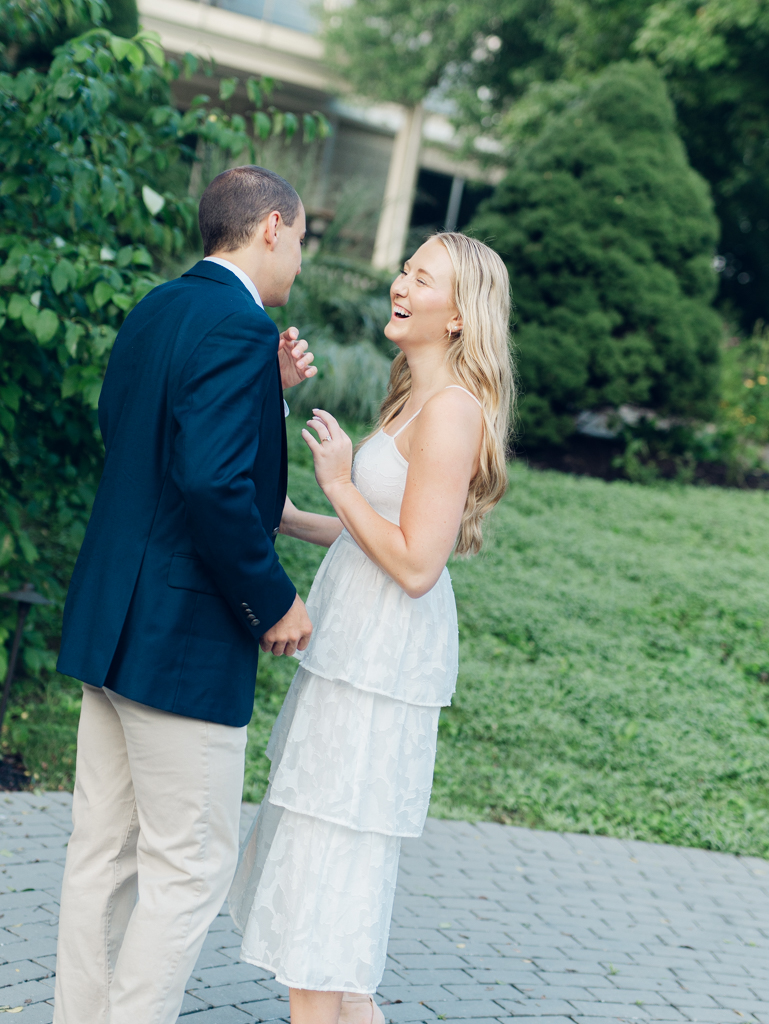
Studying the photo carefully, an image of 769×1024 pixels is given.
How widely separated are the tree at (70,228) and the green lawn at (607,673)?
172cm

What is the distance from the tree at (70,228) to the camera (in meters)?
3.37

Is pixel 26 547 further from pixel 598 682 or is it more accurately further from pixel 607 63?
pixel 607 63

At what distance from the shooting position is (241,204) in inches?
85.4

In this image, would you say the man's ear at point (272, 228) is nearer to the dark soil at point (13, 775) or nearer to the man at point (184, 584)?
the man at point (184, 584)

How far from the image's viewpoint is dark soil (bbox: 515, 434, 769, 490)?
10.7 m

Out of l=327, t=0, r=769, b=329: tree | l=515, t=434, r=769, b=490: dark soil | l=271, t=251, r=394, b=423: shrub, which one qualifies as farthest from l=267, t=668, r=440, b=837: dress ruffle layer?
l=327, t=0, r=769, b=329: tree

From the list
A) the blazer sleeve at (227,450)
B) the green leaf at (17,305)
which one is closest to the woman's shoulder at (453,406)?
the blazer sleeve at (227,450)

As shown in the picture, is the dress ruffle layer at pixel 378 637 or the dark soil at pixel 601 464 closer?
the dress ruffle layer at pixel 378 637

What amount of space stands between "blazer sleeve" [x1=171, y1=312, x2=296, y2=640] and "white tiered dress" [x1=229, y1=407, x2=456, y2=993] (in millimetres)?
414

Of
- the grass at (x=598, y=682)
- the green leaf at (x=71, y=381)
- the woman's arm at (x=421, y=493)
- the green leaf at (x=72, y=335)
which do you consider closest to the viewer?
the woman's arm at (x=421, y=493)

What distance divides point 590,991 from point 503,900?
69 centimetres

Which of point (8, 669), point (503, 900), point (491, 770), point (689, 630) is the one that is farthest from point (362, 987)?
point (689, 630)

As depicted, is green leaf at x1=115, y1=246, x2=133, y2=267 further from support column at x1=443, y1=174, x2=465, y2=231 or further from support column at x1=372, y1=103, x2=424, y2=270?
support column at x1=443, y1=174, x2=465, y2=231

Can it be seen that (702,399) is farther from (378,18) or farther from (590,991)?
(378,18)
